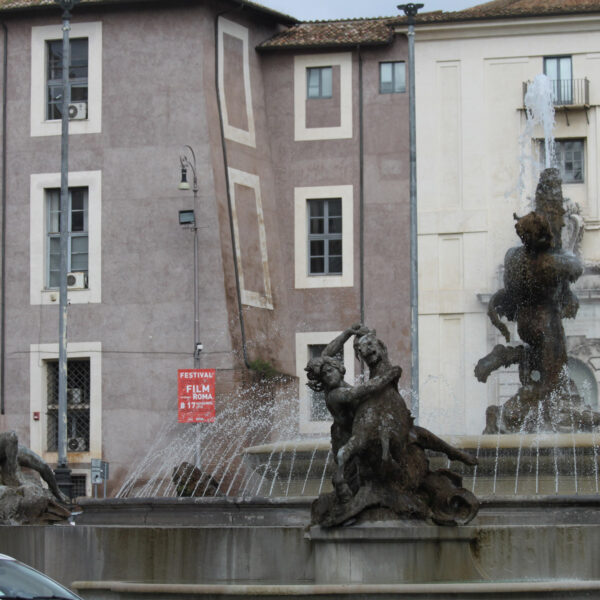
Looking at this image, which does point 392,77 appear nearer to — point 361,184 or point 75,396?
point 361,184

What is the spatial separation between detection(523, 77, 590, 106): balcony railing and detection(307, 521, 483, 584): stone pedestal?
97.9ft

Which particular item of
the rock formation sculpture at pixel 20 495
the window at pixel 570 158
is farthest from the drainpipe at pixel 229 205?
the rock formation sculpture at pixel 20 495

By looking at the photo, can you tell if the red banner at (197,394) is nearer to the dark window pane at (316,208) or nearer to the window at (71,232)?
the window at (71,232)

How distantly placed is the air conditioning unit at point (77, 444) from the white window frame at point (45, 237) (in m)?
3.48

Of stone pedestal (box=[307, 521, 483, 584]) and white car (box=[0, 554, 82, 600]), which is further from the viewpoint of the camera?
stone pedestal (box=[307, 521, 483, 584])

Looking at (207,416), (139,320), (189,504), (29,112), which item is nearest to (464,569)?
(189,504)

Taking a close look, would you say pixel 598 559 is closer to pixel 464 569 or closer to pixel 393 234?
pixel 464 569

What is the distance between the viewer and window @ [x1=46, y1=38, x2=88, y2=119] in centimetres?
4200

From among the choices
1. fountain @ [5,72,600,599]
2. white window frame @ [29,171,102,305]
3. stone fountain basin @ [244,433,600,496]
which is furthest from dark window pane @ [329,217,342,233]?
fountain @ [5,72,600,599]

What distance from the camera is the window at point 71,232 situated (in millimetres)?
41562

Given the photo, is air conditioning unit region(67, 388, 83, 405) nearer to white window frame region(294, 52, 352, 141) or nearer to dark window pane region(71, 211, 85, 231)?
dark window pane region(71, 211, 85, 231)

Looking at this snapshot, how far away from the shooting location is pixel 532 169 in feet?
137

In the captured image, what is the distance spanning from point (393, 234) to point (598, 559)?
3007cm

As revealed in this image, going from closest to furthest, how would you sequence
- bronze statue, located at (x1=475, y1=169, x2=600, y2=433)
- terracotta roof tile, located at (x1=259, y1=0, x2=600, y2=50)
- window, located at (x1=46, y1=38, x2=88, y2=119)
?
bronze statue, located at (x1=475, y1=169, x2=600, y2=433) → window, located at (x1=46, y1=38, x2=88, y2=119) → terracotta roof tile, located at (x1=259, y1=0, x2=600, y2=50)
